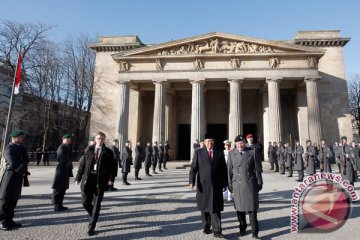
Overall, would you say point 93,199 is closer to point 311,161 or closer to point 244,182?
point 244,182

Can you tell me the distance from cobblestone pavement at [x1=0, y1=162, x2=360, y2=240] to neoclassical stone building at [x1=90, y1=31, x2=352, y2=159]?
50.2ft

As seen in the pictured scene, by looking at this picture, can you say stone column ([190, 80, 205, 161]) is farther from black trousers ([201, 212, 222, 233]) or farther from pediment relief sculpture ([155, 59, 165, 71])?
black trousers ([201, 212, 222, 233])

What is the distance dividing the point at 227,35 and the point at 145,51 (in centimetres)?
790

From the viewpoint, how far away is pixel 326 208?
6.97 meters

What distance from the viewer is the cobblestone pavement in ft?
16.9

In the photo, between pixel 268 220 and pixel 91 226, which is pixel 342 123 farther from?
pixel 91 226

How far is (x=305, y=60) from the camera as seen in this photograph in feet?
80.3

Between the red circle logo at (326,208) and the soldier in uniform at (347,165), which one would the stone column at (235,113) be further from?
the red circle logo at (326,208)

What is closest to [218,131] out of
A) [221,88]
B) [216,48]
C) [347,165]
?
[221,88]

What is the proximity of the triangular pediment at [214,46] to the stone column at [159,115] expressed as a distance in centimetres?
322

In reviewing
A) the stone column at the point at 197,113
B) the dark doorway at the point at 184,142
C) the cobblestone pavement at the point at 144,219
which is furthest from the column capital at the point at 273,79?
the cobblestone pavement at the point at 144,219

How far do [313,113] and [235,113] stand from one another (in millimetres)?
6784

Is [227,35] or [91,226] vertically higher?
[227,35]

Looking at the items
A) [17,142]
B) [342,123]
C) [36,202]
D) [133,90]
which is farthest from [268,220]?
[342,123]
